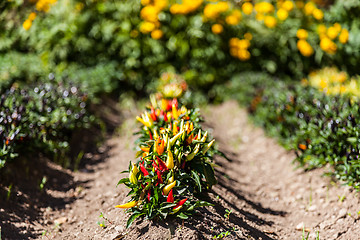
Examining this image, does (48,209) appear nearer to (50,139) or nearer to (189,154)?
(50,139)

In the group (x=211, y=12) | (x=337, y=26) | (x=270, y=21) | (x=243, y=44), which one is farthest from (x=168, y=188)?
(x=337, y=26)

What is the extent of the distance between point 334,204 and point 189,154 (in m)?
1.70

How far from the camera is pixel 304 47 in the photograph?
20.7 feet

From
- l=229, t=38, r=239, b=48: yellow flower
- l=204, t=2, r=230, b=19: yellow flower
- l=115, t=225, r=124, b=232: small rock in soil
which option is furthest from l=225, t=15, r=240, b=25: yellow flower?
l=115, t=225, r=124, b=232: small rock in soil

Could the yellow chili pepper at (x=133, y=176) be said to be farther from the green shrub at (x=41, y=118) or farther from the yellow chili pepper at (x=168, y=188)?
the green shrub at (x=41, y=118)

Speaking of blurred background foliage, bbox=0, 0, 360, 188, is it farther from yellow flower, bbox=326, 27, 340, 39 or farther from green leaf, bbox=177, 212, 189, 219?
green leaf, bbox=177, 212, 189, 219

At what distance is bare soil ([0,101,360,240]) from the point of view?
2629mm

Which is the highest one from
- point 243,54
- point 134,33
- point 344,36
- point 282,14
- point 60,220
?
point 134,33

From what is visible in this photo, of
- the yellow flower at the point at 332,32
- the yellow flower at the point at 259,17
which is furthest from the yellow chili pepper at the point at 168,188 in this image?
the yellow flower at the point at 332,32

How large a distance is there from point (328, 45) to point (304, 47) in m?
0.42

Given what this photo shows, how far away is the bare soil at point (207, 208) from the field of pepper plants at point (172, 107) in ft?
0.06

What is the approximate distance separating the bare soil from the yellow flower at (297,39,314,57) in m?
2.51

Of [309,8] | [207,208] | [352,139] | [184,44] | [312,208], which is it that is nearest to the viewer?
[207,208]

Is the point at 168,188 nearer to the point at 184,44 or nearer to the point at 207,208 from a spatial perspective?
the point at 207,208
